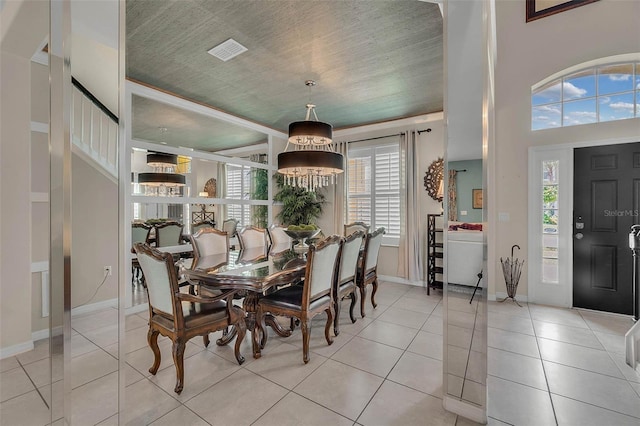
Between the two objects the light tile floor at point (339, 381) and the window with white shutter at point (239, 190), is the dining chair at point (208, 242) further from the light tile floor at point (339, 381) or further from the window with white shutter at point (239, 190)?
the window with white shutter at point (239, 190)

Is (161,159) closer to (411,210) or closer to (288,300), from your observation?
(288,300)

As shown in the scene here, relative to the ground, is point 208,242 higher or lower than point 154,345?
higher

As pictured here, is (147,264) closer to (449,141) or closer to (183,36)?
(183,36)

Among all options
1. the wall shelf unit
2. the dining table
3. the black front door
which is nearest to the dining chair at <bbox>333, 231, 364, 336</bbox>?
the dining table

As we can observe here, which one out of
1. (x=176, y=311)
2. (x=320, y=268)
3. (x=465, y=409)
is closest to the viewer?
(x=465, y=409)

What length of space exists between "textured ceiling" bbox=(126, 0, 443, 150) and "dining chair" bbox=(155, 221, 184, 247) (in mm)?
1177

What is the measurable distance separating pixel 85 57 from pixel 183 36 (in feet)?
5.33

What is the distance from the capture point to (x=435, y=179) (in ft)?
14.9

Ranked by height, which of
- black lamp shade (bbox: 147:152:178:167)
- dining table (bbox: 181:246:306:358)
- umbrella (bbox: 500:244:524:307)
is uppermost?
black lamp shade (bbox: 147:152:178:167)

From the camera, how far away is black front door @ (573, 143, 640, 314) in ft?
10.5

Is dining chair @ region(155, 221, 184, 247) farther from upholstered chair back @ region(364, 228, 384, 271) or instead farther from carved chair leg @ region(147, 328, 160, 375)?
upholstered chair back @ region(364, 228, 384, 271)

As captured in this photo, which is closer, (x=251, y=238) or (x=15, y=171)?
(x=15, y=171)

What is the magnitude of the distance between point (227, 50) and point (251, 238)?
227cm

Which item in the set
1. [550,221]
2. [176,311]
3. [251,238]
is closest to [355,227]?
[251,238]
